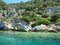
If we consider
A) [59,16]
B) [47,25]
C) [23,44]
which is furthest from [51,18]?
[23,44]

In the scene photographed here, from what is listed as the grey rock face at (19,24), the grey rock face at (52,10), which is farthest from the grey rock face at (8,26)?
the grey rock face at (52,10)

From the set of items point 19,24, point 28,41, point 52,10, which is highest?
point 52,10

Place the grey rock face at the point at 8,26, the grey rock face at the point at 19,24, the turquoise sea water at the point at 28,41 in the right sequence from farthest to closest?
the grey rock face at the point at 8,26
the grey rock face at the point at 19,24
the turquoise sea water at the point at 28,41

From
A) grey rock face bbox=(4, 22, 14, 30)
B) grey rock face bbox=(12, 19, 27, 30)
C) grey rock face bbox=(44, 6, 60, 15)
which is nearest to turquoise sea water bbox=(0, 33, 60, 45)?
grey rock face bbox=(12, 19, 27, 30)

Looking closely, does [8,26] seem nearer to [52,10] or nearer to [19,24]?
[19,24]

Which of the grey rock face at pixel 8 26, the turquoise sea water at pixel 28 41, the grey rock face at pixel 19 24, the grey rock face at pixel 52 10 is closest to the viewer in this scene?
the turquoise sea water at pixel 28 41

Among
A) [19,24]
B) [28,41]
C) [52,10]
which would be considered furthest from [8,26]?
[52,10]

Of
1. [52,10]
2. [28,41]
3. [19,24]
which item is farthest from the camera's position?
[52,10]

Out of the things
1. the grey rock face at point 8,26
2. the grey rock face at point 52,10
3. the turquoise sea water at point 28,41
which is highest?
the grey rock face at point 52,10

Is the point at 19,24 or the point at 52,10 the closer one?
the point at 19,24

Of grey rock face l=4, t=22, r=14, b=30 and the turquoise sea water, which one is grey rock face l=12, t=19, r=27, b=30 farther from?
the turquoise sea water

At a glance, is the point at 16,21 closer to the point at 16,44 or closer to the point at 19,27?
the point at 19,27

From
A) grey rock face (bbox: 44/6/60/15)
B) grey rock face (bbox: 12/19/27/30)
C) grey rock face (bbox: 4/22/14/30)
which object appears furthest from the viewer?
grey rock face (bbox: 44/6/60/15)

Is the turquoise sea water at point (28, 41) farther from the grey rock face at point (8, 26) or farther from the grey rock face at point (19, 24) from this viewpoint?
the grey rock face at point (8, 26)
